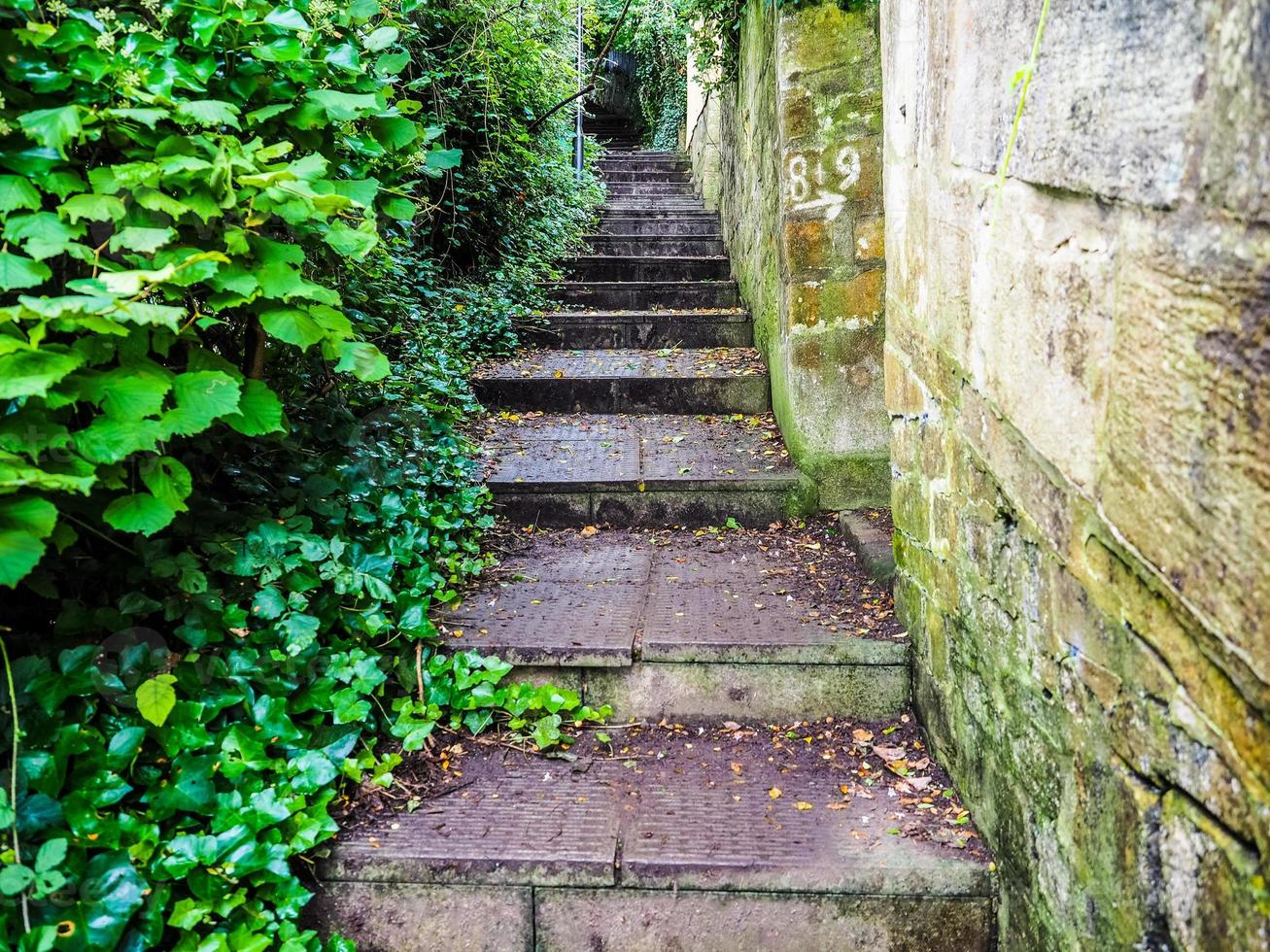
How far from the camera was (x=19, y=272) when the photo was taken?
1.31 meters

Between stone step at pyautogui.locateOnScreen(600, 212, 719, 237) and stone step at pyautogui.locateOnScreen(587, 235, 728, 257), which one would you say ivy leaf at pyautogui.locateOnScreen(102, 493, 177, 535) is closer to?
stone step at pyautogui.locateOnScreen(587, 235, 728, 257)

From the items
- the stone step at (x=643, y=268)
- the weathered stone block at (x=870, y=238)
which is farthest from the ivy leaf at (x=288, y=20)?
the stone step at (x=643, y=268)

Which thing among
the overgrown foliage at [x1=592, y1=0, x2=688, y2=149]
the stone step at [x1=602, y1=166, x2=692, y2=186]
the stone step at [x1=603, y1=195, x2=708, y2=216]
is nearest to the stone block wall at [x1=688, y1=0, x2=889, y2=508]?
the stone step at [x1=603, y1=195, x2=708, y2=216]

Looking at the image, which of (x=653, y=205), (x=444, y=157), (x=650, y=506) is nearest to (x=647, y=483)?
(x=650, y=506)

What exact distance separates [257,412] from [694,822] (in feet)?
3.78

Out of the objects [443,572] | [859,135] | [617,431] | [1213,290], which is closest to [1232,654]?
[1213,290]

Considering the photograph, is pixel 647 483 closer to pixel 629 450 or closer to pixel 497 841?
pixel 629 450

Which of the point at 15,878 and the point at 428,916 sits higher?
the point at 15,878

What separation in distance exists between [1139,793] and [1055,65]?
0.88 m

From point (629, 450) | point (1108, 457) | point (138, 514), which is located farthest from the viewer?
point (629, 450)

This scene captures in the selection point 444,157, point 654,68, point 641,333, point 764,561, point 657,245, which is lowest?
point 764,561

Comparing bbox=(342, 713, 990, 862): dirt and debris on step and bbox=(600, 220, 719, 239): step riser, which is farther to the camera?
bbox=(600, 220, 719, 239): step riser

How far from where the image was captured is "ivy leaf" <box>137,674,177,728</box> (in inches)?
63.3

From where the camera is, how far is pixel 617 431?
3725 millimetres
